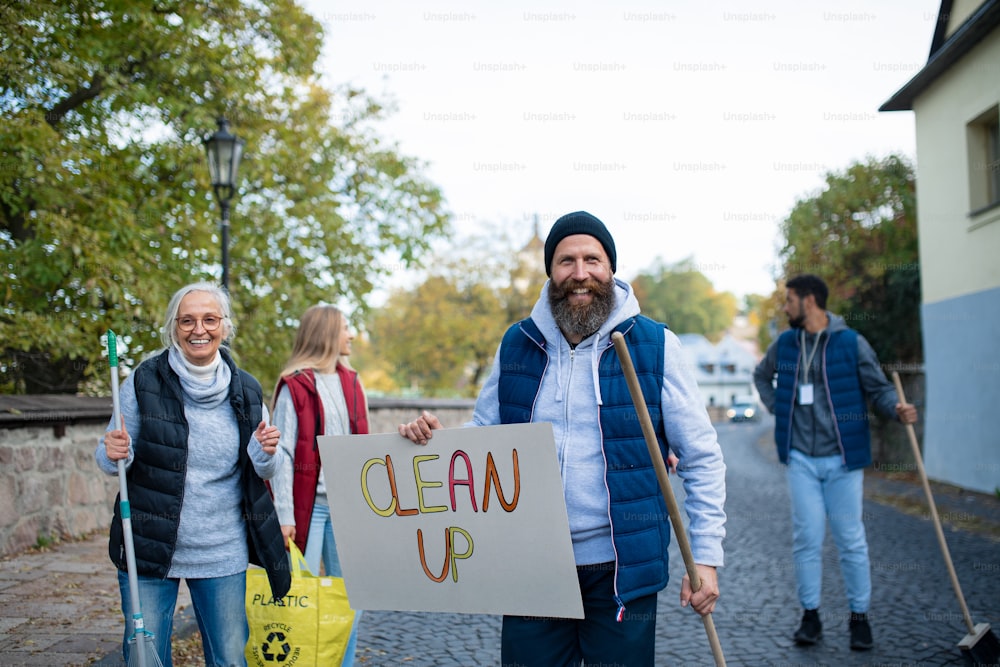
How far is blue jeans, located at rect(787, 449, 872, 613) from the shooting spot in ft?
16.8

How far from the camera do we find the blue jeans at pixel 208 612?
315 cm

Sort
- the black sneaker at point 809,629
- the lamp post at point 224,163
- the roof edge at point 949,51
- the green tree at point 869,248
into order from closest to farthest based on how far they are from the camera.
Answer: the black sneaker at point 809,629 → the lamp post at point 224,163 → the roof edge at point 949,51 → the green tree at point 869,248

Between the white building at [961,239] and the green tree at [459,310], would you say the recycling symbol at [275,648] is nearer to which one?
the white building at [961,239]

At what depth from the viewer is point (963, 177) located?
13570mm

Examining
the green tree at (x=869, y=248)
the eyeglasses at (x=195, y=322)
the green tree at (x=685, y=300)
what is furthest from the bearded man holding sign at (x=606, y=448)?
the green tree at (x=685, y=300)

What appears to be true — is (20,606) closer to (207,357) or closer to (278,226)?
(207,357)

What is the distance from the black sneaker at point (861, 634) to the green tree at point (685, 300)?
89.9m

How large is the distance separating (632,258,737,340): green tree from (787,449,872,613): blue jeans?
89704 mm

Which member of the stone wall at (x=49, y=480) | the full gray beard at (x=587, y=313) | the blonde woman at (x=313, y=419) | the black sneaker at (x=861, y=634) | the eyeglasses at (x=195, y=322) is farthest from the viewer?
the stone wall at (x=49, y=480)

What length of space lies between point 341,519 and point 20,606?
367 cm

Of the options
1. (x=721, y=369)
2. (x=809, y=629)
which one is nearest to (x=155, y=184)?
(x=809, y=629)

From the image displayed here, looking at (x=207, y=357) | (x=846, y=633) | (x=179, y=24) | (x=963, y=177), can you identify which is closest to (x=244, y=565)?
(x=207, y=357)

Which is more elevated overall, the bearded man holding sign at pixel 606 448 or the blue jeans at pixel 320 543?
the bearded man holding sign at pixel 606 448

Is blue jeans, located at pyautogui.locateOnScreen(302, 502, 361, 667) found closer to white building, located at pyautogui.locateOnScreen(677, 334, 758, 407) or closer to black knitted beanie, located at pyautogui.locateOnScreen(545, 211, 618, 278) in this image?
black knitted beanie, located at pyautogui.locateOnScreen(545, 211, 618, 278)
